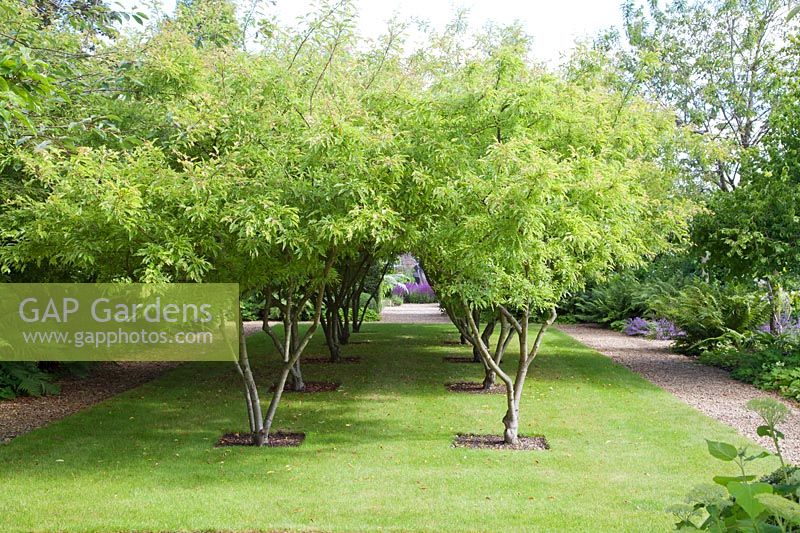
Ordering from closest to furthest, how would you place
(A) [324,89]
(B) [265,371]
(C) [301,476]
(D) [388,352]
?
(C) [301,476]
(A) [324,89]
(B) [265,371]
(D) [388,352]

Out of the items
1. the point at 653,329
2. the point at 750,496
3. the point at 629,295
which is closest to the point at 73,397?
the point at 750,496

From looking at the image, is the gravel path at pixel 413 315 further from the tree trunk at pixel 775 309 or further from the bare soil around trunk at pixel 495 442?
the bare soil around trunk at pixel 495 442

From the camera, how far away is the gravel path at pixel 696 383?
30.6 ft

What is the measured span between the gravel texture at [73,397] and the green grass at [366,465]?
427 mm

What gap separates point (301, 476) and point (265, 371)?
24.1 ft

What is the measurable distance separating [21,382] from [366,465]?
6715mm

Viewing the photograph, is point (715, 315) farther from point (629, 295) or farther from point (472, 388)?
point (629, 295)

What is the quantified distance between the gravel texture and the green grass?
1.40 ft

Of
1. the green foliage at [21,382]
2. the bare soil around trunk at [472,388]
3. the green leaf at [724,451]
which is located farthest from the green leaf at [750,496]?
the green foliage at [21,382]

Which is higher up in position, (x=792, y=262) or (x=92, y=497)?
(x=792, y=262)

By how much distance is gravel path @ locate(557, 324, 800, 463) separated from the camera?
9328 mm

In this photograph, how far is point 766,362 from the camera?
1302 centimetres

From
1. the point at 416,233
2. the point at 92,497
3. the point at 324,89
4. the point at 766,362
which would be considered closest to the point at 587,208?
the point at 416,233

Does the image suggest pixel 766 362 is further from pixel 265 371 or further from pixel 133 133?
pixel 133 133
